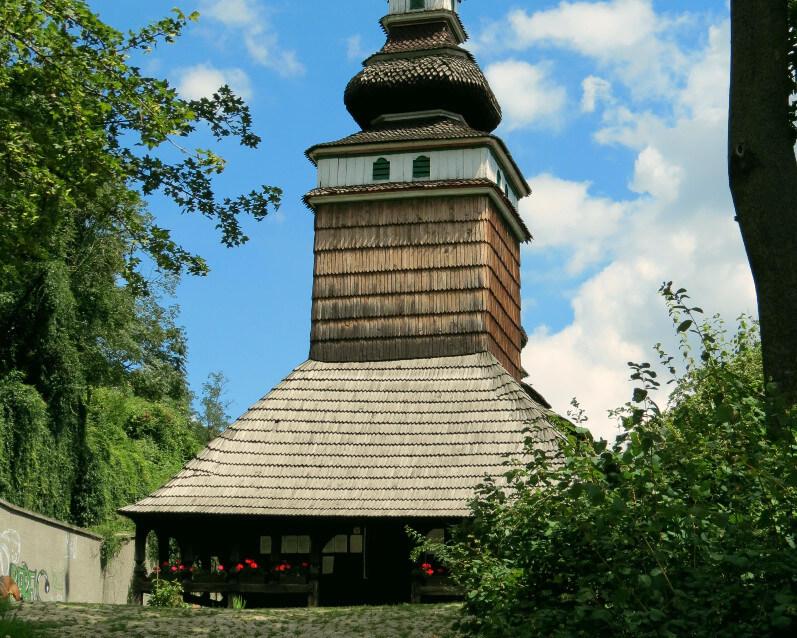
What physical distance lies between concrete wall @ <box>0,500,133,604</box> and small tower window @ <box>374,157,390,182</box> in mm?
9055

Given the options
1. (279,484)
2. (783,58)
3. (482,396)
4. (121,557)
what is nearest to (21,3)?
(783,58)

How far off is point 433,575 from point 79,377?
12075 millimetres

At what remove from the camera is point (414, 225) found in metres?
23.1

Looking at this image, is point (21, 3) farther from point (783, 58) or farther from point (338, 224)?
point (338, 224)

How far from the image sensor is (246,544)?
20.1 meters

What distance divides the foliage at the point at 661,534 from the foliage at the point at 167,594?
11372mm

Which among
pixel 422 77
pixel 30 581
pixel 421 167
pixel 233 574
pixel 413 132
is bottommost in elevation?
pixel 30 581

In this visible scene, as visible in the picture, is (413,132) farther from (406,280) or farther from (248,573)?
(248,573)

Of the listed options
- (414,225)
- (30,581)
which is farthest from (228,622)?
(414,225)

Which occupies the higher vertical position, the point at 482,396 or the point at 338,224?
the point at 338,224

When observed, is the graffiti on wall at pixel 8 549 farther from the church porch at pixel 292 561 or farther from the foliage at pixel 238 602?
the foliage at pixel 238 602

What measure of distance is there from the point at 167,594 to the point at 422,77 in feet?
38.7

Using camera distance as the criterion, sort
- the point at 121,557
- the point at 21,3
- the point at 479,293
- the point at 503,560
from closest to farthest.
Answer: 1. the point at 503,560
2. the point at 21,3
3. the point at 479,293
4. the point at 121,557

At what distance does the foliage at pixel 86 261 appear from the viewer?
11.6 meters
